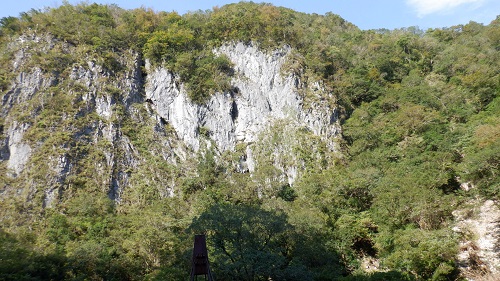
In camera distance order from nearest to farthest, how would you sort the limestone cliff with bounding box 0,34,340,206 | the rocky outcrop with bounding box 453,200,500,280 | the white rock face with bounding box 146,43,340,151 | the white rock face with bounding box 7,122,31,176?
the rocky outcrop with bounding box 453,200,500,280
the white rock face with bounding box 7,122,31,176
the limestone cliff with bounding box 0,34,340,206
the white rock face with bounding box 146,43,340,151

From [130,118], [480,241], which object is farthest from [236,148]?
[480,241]

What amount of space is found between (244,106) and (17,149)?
73.9ft

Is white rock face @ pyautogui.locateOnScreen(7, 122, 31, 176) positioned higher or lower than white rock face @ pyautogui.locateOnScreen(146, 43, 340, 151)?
lower

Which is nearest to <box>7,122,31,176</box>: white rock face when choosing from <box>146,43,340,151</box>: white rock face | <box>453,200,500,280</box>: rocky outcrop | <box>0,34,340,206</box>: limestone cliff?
<box>0,34,340,206</box>: limestone cliff

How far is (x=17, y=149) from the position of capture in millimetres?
27266

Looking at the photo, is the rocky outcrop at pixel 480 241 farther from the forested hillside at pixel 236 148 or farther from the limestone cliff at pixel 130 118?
the limestone cliff at pixel 130 118

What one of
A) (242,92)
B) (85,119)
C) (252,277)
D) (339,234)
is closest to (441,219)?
(339,234)

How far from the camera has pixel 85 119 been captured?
30.3m

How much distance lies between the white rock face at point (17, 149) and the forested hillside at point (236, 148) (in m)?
0.11

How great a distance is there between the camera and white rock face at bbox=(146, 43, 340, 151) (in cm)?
3431

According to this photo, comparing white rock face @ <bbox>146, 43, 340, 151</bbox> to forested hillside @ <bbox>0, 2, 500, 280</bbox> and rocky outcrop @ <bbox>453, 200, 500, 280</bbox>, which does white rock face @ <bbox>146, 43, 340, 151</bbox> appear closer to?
forested hillside @ <bbox>0, 2, 500, 280</bbox>

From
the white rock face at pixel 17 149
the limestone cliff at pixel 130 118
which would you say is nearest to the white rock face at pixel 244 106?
the limestone cliff at pixel 130 118

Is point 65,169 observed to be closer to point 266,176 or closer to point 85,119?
point 85,119

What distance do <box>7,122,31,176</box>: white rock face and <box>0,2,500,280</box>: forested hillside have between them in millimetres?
108
